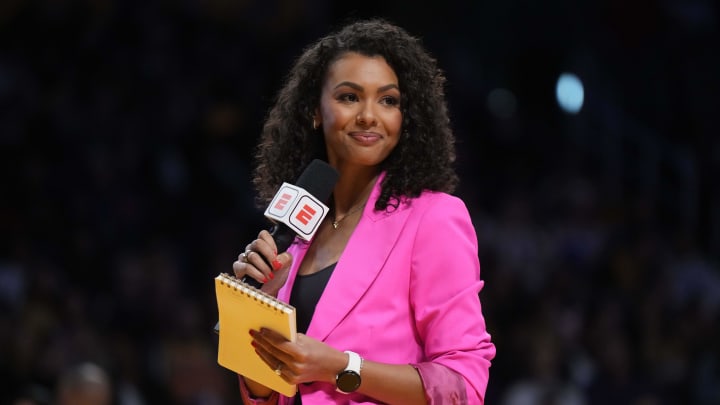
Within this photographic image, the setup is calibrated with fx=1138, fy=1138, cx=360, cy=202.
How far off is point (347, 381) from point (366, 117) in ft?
1.74

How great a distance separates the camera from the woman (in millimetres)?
2047

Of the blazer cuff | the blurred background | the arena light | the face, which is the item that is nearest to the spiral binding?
the blazer cuff

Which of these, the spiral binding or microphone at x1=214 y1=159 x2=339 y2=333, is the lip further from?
the spiral binding

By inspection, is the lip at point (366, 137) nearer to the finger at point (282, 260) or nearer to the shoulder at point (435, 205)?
the shoulder at point (435, 205)

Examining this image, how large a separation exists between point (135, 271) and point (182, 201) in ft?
3.16

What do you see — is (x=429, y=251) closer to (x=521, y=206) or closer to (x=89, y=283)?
(x=89, y=283)

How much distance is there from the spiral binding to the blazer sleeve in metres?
0.31

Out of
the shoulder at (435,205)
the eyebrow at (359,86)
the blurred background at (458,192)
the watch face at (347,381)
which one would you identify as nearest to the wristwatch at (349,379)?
the watch face at (347,381)

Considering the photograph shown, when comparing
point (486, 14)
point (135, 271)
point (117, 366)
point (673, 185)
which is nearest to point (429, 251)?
point (117, 366)

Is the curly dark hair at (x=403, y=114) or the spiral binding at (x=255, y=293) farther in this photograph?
the curly dark hair at (x=403, y=114)

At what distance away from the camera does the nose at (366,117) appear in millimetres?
2225

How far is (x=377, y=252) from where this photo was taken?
2170 millimetres

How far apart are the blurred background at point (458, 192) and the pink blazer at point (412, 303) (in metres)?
2.60

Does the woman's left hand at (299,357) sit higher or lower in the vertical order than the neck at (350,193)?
lower
